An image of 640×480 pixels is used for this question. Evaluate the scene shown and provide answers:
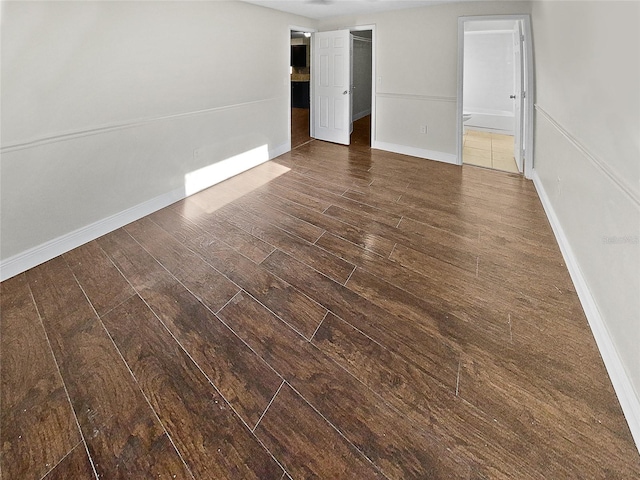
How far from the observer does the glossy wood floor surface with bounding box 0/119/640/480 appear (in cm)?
130

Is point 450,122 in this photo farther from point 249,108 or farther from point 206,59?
point 206,59

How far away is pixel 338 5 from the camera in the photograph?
476 cm

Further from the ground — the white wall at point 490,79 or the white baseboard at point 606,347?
the white wall at point 490,79

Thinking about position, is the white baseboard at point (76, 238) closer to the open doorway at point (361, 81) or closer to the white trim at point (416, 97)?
the white trim at point (416, 97)

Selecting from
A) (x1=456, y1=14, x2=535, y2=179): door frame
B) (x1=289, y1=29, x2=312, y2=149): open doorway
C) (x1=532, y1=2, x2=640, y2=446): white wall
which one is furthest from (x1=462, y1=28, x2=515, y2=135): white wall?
(x1=532, y1=2, x2=640, y2=446): white wall

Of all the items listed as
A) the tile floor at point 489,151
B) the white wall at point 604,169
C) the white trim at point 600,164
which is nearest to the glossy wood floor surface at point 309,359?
the white wall at point 604,169

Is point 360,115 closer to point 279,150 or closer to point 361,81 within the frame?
point 361,81

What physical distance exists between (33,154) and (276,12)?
3807 mm

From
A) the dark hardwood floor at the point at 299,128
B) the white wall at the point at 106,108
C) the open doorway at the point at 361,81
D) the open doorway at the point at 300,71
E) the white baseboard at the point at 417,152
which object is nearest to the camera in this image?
the white wall at the point at 106,108

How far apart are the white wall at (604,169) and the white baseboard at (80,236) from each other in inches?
140

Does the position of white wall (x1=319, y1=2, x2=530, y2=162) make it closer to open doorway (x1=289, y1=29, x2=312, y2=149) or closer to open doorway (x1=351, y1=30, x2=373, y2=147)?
open doorway (x1=351, y1=30, x2=373, y2=147)

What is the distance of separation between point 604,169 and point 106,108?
11.4 ft

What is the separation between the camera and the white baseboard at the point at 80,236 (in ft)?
8.27

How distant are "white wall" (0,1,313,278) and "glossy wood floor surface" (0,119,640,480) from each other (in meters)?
0.38
